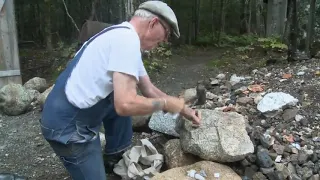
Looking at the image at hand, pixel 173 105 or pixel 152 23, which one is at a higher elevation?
pixel 152 23

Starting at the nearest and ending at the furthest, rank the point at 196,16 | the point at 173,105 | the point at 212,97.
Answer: the point at 173,105
the point at 212,97
the point at 196,16

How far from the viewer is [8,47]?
639 centimetres

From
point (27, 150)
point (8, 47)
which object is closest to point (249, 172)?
point (27, 150)

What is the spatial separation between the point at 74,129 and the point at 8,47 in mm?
4559

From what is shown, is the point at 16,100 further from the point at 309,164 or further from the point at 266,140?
the point at 309,164

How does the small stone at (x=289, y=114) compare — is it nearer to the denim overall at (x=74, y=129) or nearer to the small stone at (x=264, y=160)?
the small stone at (x=264, y=160)

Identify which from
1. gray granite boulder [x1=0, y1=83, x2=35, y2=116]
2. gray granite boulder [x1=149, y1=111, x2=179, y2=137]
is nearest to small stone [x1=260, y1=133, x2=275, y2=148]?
gray granite boulder [x1=149, y1=111, x2=179, y2=137]

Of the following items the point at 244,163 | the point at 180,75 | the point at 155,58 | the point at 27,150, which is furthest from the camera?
the point at 155,58

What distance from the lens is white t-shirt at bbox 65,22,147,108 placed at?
2135mm

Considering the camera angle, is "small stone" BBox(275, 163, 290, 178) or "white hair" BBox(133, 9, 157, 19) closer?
"white hair" BBox(133, 9, 157, 19)

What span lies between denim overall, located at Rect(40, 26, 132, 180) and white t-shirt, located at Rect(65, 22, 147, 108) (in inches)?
2.6

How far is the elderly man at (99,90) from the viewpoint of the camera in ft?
7.04

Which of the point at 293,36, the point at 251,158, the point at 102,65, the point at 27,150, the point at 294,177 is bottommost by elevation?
the point at 27,150

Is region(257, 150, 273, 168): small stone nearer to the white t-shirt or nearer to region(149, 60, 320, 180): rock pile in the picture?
region(149, 60, 320, 180): rock pile
